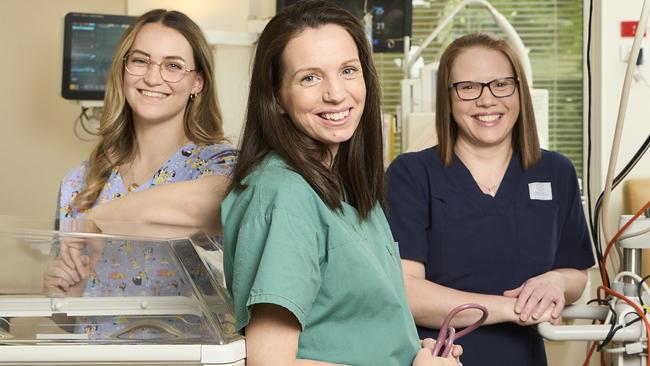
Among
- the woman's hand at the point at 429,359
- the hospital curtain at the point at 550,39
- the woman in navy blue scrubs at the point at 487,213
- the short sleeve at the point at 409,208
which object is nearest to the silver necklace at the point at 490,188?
the woman in navy blue scrubs at the point at 487,213

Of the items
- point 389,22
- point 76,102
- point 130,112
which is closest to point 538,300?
point 130,112

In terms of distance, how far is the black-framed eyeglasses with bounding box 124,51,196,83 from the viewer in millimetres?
1867

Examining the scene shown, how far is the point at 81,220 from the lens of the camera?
153 cm

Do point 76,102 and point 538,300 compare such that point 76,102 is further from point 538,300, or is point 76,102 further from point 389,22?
point 538,300

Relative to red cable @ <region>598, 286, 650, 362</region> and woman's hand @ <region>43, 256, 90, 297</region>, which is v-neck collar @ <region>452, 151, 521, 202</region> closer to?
red cable @ <region>598, 286, 650, 362</region>

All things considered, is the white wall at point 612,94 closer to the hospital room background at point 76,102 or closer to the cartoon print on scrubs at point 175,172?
the hospital room background at point 76,102

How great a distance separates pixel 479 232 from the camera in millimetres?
1791

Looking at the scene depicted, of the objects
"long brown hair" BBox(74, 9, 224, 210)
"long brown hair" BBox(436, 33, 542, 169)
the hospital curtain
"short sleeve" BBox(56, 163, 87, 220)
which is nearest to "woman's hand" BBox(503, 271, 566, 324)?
"long brown hair" BBox(436, 33, 542, 169)

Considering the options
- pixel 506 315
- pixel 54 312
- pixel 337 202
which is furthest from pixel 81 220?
pixel 506 315

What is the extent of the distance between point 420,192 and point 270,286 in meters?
0.86

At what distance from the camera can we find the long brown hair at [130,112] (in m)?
1.90

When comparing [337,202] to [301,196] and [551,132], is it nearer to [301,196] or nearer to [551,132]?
[301,196]

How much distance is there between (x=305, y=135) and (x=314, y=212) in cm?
17

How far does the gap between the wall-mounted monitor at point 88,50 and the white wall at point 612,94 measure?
1.92 metres
